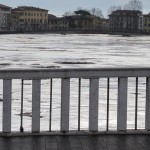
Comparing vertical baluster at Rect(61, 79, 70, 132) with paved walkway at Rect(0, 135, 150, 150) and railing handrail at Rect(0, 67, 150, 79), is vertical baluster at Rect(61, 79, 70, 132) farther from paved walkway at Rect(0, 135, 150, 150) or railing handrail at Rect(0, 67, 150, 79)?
paved walkway at Rect(0, 135, 150, 150)

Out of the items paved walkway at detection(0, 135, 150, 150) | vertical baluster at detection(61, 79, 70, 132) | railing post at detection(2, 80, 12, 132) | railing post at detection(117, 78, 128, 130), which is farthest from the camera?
railing post at detection(117, 78, 128, 130)

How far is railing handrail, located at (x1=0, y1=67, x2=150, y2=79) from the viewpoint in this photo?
7203mm

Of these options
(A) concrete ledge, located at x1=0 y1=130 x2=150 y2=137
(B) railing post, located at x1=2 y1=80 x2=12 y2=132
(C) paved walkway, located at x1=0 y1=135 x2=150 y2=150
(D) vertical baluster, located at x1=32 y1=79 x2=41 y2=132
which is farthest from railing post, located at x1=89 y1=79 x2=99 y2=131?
(B) railing post, located at x1=2 y1=80 x2=12 y2=132

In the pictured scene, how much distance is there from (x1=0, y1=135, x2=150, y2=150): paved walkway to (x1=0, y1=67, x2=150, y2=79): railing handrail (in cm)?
85

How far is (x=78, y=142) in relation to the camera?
22.5ft

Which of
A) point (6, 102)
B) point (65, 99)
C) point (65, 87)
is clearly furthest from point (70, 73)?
point (6, 102)

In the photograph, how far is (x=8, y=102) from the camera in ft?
23.6

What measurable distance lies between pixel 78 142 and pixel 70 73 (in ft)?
3.36

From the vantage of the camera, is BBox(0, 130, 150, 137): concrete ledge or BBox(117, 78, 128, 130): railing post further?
BBox(117, 78, 128, 130): railing post

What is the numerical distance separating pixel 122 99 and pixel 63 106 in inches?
33.5

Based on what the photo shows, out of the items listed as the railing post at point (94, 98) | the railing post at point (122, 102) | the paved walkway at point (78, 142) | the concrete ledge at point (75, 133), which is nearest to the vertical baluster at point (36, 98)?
the concrete ledge at point (75, 133)

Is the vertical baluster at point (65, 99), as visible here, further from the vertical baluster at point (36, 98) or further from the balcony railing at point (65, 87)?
the vertical baluster at point (36, 98)

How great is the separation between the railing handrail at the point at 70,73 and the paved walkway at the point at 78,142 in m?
0.85

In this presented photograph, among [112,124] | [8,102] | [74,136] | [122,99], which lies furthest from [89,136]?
[112,124]
